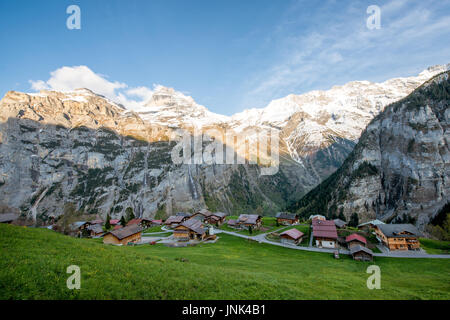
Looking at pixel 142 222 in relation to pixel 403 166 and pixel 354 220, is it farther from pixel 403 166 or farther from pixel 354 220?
pixel 403 166

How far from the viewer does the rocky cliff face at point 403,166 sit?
4163 inches

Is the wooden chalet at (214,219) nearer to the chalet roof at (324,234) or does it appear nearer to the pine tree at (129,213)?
the pine tree at (129,213)

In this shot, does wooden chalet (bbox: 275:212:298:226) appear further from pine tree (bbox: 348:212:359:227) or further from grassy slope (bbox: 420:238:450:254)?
pine tree (bbox: 348:212:359:227)

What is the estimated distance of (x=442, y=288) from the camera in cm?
2258

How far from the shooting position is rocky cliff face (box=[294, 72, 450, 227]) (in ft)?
347

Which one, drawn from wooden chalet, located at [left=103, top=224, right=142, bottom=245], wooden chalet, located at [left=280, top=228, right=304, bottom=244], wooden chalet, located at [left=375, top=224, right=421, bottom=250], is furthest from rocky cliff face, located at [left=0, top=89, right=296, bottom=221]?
wooden chalet, located at [left=375, top=224, right=421, bottom=250]

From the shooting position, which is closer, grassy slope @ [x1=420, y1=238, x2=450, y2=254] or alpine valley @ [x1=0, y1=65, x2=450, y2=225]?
grassy slope @ [x1=420, y1=238, x2=450, y2=254]

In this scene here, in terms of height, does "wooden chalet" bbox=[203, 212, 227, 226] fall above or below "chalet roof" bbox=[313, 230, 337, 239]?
below

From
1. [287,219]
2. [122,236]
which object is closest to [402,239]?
[287,219]

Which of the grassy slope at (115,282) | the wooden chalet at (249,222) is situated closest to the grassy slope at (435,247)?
the grassy slope at (115,282)

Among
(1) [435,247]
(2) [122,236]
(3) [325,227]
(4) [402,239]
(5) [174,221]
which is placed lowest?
(5) [174,221]

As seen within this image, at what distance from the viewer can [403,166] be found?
118250 millimetres
